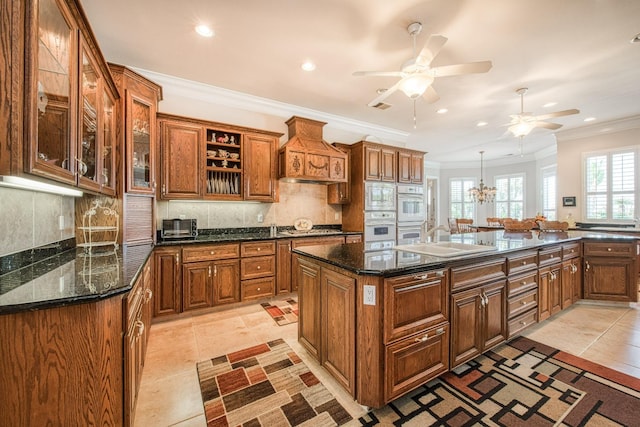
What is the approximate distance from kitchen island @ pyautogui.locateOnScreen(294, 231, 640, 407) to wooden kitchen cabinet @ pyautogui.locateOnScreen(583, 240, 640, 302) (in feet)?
4.30

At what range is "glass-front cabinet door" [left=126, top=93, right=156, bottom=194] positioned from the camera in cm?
272

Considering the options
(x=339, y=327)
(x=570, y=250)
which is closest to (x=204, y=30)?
(x=339, y=327)

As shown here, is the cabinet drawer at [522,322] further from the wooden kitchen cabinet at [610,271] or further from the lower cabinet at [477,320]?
the wooden kitchen cabinet at [610,271]

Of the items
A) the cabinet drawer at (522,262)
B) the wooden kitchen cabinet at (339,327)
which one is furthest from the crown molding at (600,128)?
the wooden kitchen cabinet at (339,327)

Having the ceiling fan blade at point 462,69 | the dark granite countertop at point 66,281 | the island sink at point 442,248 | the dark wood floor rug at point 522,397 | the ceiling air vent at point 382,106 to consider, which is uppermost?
the ceiling air vent at point 382,106

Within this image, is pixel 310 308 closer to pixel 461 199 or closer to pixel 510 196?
pixel 461 199

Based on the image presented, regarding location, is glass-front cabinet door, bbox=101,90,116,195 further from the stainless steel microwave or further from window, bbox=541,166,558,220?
window, bbox=541,166,558,220

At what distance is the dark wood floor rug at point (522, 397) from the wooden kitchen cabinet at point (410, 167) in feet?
11.1

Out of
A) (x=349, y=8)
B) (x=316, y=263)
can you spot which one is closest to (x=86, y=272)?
(x=316, y=263)

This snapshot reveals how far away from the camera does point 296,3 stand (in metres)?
2.12

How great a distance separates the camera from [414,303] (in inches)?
67.2

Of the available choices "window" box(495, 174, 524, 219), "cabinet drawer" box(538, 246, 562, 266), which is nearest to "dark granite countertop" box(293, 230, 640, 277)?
"cabinet drawer" box(538, 246, 562, 266)

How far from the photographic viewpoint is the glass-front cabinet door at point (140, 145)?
272 centimetres

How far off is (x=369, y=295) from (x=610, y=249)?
12.8 ft
